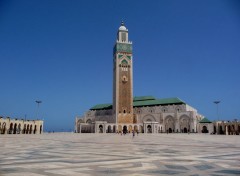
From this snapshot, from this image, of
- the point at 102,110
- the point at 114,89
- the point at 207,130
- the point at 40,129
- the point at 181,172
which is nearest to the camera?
the point at 181,172

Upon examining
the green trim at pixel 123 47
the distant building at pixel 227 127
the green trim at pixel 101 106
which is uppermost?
the green trim at pixel 123 47

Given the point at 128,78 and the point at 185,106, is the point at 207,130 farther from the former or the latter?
the point at 128,78

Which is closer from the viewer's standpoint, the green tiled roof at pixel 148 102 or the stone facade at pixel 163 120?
the stone facade at pixel 163 120

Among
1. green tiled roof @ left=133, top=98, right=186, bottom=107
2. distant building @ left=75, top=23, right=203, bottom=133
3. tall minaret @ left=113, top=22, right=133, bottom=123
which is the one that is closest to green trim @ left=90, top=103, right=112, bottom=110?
distant building @ left=75, top=23, right=203, bottom=133

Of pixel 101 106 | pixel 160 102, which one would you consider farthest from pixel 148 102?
pixel 101 106

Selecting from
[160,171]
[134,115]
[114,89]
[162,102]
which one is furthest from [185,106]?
[160,171]

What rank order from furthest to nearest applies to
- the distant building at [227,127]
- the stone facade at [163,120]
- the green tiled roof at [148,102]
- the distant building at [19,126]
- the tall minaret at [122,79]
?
the green tiled roof at [148,102]
the tall minaret at [122,79]
the stone facade at [163,120]
the distant building at [227,127]
the distant building at [19,126]

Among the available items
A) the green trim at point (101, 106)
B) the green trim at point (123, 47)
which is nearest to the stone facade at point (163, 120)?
the green trim at point (101, 106)

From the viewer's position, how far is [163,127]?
8925 cm

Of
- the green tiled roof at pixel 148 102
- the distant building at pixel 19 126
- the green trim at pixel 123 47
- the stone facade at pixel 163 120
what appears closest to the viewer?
the distant building at pixel 19 126

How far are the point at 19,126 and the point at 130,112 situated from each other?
43079 mm

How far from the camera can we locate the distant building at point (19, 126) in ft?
176

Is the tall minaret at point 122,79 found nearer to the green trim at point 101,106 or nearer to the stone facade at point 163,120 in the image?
the stone facade at point 163,120

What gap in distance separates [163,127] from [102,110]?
3064 centimetres
